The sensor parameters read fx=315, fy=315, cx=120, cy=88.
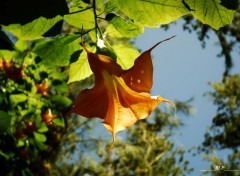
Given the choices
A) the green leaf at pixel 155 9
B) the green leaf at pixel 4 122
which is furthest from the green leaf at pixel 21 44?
the green leaf at pixel 155 9

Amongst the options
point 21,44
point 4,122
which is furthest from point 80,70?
point 21,44

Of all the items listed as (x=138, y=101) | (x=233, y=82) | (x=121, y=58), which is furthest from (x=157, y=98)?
(x=233, y=82)

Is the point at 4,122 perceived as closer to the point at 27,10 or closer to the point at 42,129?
the point at 27,10

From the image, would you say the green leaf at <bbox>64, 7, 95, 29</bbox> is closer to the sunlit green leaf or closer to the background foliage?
the background foliage

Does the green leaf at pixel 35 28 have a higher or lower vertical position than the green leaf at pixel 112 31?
higher

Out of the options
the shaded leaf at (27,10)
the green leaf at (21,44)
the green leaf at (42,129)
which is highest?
the shaded leaf at (27,10)

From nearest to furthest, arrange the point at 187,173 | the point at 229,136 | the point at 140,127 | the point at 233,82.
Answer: the point at 187,173 < the point at 140,127 < the point at 229,136 < the point at 233,82

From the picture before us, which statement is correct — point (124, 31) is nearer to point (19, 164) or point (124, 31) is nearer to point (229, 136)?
point (19, 164)

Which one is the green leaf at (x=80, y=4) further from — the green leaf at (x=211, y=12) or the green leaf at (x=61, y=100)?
the green leaf at (x=61, y=100)
